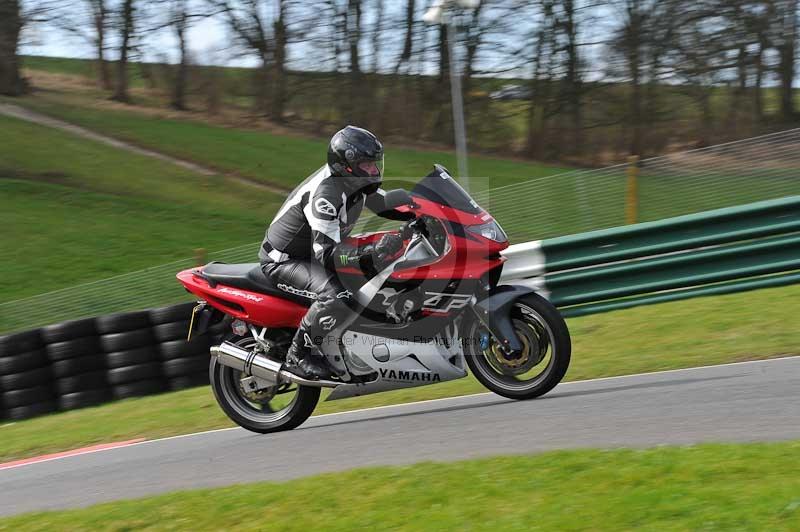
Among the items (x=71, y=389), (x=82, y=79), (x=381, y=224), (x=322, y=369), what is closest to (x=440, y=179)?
(x=381, y=224)

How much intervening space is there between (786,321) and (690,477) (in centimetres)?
432

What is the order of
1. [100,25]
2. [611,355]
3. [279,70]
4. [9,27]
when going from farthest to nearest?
[279,70] → [100,25] → [9,27] → [611,355]

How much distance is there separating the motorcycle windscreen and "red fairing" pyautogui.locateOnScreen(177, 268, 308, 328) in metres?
1.14

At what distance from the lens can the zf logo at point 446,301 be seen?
608 cm

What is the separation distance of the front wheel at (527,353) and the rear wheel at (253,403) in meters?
1.17

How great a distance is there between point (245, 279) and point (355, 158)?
1.16 m

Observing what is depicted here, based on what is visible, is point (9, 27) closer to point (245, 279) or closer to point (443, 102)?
point (443, 102)

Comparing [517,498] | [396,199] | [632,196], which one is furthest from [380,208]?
[632,196]

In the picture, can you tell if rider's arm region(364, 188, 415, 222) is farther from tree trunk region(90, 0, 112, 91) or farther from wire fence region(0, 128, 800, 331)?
tree trunk region(90, 0, 112, 91)

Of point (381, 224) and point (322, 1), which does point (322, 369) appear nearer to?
point (381, 224)

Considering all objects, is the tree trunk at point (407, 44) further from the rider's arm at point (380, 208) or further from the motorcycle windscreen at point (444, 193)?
the motorcycle windscreen at point (444, 193)

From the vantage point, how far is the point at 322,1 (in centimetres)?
3031

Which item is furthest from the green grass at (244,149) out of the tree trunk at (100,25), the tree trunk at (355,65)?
the tree trunk at (100,25)

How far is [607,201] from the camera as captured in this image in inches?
437
